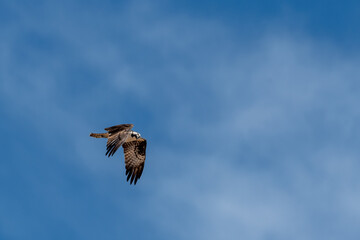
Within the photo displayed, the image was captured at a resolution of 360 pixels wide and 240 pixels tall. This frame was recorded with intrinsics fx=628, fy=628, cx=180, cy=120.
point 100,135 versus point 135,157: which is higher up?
point 135,157

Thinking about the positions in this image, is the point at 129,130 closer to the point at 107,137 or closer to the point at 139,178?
the point at 107,137

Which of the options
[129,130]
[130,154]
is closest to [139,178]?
[130,154]

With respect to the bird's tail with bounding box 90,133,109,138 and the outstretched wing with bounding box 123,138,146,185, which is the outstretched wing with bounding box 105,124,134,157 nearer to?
the bird's tail with bounding box 90,133,109,138

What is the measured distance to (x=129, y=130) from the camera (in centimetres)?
2933

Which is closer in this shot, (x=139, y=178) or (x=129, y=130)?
(x=129, y=130)

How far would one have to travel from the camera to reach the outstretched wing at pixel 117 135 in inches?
1081

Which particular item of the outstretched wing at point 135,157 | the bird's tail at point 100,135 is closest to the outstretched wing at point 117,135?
the bird's tail at point 100,135

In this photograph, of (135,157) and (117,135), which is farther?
(135,157)

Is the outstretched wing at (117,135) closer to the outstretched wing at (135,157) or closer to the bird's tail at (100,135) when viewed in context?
the bird's tail at (100,135)

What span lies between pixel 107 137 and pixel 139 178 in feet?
9.98

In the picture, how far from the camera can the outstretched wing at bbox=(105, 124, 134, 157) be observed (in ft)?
90.1

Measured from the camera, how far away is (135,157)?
31.9 meters

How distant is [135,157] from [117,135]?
337cm

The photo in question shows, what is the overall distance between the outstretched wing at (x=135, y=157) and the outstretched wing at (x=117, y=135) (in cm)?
242
